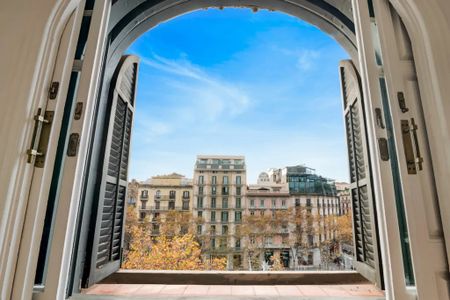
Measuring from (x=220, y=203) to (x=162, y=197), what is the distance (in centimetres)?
403

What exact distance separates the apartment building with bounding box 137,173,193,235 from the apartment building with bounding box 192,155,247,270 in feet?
2.27

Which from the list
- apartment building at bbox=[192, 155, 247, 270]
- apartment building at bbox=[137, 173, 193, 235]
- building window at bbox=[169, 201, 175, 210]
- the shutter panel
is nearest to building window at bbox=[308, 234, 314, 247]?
apartment building at bbox=[192, 155, 247, 270]

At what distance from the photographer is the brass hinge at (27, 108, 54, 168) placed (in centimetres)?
71

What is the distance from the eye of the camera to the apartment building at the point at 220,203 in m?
14.3

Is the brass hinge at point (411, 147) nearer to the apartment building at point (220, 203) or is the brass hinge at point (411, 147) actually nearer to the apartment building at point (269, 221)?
the apartment building at point (269, 221)

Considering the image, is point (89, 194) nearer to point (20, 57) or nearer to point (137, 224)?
point (20, 57)

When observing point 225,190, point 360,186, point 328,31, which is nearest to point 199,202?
point 225,190

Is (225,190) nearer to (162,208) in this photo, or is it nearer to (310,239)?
(162,208)

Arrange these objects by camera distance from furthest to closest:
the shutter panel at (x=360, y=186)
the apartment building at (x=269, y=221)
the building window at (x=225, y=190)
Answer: the building window at (x=225, y=190), the apartment building at (x=269, y=221), the shutter panel at (x=360, y=186)

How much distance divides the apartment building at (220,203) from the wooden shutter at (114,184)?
13.5 meters

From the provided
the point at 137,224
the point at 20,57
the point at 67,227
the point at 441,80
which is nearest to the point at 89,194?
the point at 67,227

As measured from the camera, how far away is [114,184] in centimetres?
154

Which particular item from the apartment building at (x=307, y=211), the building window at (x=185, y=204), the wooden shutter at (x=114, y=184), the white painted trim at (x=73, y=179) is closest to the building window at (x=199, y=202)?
the building window at (x=185, y=204)

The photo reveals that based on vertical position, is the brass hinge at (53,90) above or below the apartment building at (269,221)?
above
